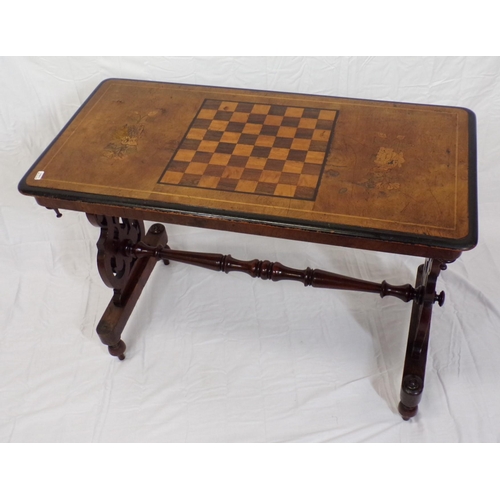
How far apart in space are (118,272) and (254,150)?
0.88 metres

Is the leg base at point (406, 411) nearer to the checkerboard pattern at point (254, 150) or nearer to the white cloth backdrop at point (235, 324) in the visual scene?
the white cloth backdrop at point (235, 324)

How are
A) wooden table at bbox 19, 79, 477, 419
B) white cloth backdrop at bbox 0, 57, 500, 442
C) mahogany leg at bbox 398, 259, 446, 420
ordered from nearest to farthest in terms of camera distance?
wooden table at bbox 19, 79, 477, 419 < mahogany leg at bbox 398, 259, 446, 420 < white cloth backdrop at bbox 0, 57, 500, 442

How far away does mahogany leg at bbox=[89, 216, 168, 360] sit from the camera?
2.58 meters

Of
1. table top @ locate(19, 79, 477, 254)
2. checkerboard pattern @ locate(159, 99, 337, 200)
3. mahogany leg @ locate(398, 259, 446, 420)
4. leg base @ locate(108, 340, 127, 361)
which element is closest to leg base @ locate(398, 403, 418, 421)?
mahogany leg @ locate(398, 259, 446, 420)

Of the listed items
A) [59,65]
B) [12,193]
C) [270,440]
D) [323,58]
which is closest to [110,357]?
[270,440]

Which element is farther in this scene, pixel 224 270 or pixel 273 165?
pixel 224 270

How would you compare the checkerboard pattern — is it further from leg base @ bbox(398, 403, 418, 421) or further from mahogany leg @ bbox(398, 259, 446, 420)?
leg base @ bbox(398, 403, 418, 421)

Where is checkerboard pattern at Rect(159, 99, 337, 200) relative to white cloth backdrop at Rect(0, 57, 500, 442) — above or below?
above

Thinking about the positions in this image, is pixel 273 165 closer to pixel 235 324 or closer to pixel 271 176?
pixel 271 176

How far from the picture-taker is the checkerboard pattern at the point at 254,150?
217 cm

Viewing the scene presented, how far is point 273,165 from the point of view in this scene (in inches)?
88.7

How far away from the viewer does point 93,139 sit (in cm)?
242

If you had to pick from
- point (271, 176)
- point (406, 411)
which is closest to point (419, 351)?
point (406, 411)

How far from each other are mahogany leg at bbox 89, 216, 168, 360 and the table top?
0.31 m
